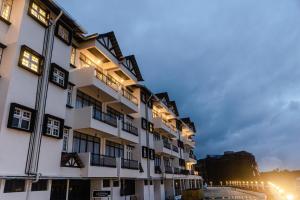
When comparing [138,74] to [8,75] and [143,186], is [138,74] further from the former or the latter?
[8,75]

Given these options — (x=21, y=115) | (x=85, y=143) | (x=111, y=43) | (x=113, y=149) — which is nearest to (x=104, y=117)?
(x=85, y=143)

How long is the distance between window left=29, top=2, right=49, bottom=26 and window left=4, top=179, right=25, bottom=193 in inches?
417

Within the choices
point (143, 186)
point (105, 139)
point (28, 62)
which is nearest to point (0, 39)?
point (28, 62)

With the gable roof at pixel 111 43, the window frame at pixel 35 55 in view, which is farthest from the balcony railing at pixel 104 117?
the window frame at pixel 35 55

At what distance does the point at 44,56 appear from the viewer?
17250 mm

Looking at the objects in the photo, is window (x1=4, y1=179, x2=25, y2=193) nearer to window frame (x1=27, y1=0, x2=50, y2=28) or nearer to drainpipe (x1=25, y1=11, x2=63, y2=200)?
drainpipe (x1=25, y1=11, x2=63, y2=200)

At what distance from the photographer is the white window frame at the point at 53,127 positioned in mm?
16578

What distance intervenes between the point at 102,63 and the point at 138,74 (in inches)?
292

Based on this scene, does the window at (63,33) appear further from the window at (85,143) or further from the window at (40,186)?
the window at (40,186)

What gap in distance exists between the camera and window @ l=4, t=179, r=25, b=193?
13.5 meters

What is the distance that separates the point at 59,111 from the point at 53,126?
1.27m

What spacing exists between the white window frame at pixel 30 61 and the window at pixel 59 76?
45.3 inches

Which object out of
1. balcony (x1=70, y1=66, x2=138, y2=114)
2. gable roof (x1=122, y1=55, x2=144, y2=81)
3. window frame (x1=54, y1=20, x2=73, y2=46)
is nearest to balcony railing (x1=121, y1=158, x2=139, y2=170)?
balcony (x1=70, y1=66, x2=138, y2=114)

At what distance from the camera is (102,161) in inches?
818
